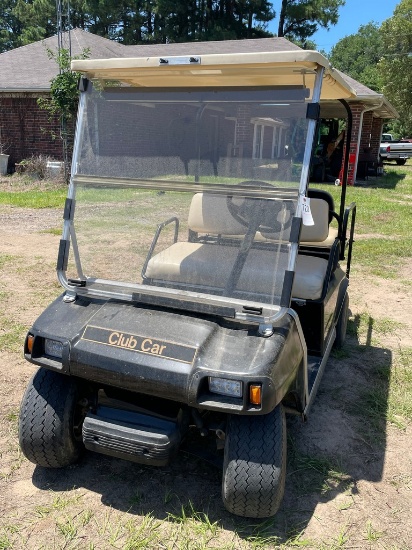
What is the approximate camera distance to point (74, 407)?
91.0 inches

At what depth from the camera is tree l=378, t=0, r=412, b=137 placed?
28766 mm

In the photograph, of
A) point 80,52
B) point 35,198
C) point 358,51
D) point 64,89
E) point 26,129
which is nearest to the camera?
point 35,198

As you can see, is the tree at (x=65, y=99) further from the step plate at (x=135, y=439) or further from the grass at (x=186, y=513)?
the step plate at (x=135, y=439)

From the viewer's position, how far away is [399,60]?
2880 centimetres

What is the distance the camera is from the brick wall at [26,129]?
13.4m

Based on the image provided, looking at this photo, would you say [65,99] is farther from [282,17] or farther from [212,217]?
[282,17]

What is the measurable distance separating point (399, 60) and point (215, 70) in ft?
101

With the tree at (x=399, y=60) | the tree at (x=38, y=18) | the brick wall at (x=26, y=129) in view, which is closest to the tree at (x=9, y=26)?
the tree at (x=38, y=18)

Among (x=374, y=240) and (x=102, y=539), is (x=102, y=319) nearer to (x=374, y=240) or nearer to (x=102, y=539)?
(x=102, y=539)

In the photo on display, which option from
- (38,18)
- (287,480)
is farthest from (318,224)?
(38,18)

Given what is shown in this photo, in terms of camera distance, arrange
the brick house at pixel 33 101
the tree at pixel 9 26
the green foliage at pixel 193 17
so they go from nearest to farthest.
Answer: the brick house at pixel 33 101, the green foliage at pixel 193 17, the tree at pixel 9 26

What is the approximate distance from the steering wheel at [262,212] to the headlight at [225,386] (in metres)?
0.67

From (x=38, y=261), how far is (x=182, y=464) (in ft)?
12.7

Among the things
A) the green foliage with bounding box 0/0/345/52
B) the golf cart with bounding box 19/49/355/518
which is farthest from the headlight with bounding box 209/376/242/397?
the green foliage with bounding box 0/0/345/52
